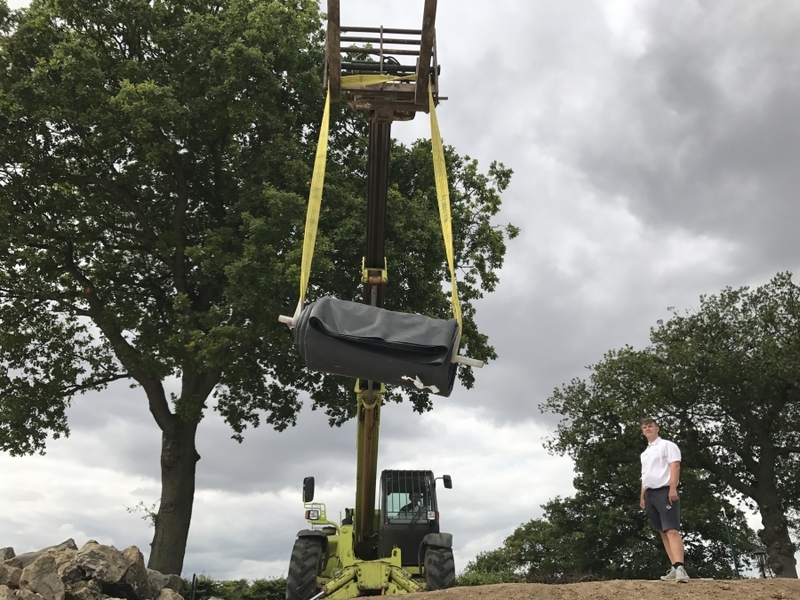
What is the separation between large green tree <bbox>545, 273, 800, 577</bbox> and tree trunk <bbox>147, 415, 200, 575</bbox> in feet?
52.8

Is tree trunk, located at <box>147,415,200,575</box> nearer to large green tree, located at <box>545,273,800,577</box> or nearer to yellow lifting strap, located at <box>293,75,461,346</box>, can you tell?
yellow lifting strap, located at <box>293,75,461,346</box>

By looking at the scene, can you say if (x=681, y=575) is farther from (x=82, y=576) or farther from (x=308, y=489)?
(x=82, y=576)

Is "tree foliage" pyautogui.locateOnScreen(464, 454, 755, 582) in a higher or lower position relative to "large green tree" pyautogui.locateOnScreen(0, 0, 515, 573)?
lower

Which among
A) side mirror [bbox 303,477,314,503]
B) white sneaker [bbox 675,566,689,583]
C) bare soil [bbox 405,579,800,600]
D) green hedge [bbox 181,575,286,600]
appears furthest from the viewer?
green hedge [bbox 181,575,286,600]

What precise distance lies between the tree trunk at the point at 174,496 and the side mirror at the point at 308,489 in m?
7.27

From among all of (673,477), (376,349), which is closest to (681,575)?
(673,477)

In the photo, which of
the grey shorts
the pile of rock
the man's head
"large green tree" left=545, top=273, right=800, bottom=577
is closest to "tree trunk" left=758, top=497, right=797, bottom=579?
"large green tree" left=545, top=273, right=800, bottom=577

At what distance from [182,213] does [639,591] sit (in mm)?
14696

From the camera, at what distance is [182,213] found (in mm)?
18609

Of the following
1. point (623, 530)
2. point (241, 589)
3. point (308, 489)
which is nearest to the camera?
point (308, 489)

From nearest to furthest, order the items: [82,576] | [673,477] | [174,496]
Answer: [673,477], [82,576], [174,496]

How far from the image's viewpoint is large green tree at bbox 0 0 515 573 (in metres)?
16.0

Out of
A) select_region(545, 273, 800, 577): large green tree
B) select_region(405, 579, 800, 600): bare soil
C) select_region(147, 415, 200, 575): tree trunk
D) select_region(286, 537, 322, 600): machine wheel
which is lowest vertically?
select_region(405, 579, 800, 600): bare soil

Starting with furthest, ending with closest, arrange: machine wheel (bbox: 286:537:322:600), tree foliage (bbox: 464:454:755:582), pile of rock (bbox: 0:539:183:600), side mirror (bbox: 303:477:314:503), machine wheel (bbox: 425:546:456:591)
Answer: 1. tree foliage (bbox: 464:454:755:582)
2. side mirror (bbox: 303:477:314:503)
3. machine wheel (bbox: 286:537:322:600)
4. machine wheel (bbox: 425:546:456:591)
5. pile of rock (bbox: 0:539:183:600)
